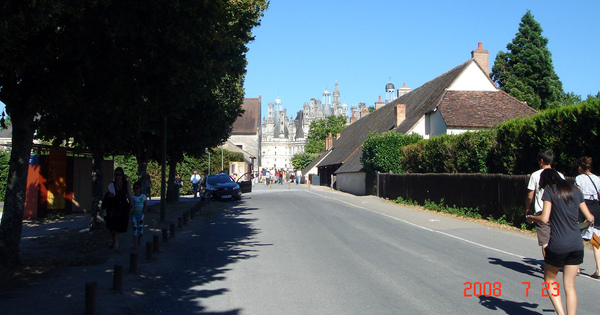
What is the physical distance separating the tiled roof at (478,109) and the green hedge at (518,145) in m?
4.09

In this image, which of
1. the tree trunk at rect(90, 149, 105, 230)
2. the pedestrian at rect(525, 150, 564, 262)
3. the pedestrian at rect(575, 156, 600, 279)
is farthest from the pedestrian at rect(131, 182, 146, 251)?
the pedestrian at rect(575, 156, 600, 279)

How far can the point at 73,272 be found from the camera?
8680 mm

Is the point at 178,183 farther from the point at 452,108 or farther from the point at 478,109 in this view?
the point at 478,109

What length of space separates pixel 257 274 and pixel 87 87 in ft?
14.8

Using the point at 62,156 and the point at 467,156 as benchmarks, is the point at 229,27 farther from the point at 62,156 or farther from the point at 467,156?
the point at 467,156

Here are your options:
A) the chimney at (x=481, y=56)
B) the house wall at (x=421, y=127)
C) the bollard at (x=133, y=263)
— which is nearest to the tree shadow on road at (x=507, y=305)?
the bollard at (x=133, y=263)

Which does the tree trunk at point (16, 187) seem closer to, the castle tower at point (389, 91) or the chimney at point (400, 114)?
the chimney at point (400, 114)

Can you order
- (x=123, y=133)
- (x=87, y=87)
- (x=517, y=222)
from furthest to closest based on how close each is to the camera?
(x=517, y=222) → (x=123, y=133) → (x=87, y=87)

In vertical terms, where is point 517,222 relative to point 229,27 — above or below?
below

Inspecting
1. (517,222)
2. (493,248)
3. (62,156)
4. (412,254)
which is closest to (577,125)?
(517,222)

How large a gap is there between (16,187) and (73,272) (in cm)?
176

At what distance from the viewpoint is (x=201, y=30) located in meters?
9.35

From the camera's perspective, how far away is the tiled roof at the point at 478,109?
1193 inches

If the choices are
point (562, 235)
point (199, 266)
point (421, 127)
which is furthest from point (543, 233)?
point (421, 127)
